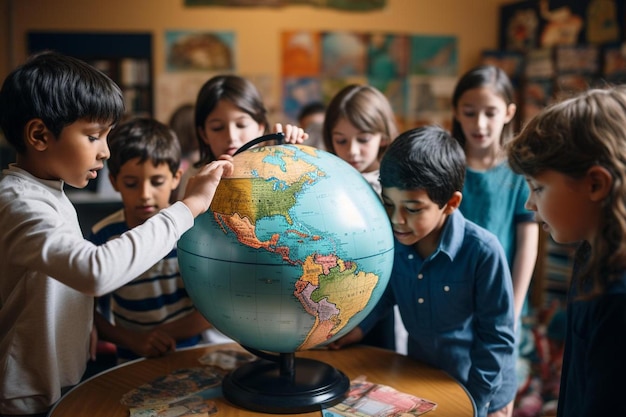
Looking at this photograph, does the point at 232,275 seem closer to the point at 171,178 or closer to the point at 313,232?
the point at 313,232

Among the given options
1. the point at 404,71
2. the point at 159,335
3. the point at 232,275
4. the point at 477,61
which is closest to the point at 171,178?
the point at 159,335

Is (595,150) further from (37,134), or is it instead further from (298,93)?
(298,93)

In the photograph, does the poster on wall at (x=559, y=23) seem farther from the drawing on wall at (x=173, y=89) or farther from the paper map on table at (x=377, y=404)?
the paper map on table at (x=377, y=404)

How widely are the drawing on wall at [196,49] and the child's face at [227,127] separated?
12.7ft

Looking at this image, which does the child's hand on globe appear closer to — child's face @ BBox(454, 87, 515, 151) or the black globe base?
the black globe base

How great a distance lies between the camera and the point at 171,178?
1.97m

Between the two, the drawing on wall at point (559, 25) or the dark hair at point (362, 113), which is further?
the drawing on wall at point (559, 25)

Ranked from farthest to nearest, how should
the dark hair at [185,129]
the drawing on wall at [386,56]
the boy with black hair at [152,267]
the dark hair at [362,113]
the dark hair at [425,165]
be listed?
the drawing on wall at [386,56]
the dark hair at [185,129]
the dark hair at [362,113]
the boy with black hair at [152,267]
the dark hair at [425,165]

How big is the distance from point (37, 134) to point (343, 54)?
16.2 ft

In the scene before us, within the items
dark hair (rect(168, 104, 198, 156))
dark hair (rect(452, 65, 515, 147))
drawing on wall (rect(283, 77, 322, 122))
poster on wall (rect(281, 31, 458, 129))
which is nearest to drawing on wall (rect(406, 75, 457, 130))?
poster on wall (rect(281, 31, 458, 129))

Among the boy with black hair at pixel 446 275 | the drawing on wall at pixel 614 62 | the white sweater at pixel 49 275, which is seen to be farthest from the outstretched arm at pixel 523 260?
the drawing on wall at pixel 614 62

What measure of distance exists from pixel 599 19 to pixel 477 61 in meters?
1.52

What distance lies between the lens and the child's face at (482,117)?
88.4 inches

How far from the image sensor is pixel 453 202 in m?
1.61
